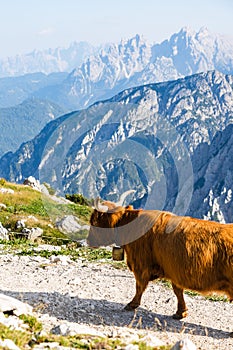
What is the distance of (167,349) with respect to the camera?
771 cm

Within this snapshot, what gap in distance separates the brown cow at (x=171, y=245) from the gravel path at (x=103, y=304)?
612 millimetres

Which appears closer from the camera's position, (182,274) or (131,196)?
(182,274)

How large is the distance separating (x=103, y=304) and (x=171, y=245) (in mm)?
2610

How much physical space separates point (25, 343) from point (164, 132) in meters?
8.14

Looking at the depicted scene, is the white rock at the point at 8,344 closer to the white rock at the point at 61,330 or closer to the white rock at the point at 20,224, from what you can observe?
the white rock at the point at 61,330

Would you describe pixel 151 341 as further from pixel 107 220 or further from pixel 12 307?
pixel 107 220

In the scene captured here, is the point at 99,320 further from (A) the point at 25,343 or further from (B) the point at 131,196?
(B) the point at 131,196

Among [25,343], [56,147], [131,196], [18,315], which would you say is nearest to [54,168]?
[56,147]

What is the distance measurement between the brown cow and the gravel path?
0.61 metres

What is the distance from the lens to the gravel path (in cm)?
993

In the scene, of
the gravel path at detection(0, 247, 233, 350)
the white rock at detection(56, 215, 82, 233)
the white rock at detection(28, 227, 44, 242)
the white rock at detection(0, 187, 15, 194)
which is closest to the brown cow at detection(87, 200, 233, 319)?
the gravel path at detection(0, 247, 233, 350)

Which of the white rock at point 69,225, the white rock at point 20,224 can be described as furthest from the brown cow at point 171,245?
the white rock at point 20,224

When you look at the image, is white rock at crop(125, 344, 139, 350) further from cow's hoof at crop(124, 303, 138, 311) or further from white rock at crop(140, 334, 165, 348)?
cow's hoof at crop(124, 303, 138, 311)

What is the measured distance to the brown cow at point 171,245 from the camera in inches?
389
